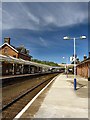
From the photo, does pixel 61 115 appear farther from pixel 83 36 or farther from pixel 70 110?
pixel 83 36

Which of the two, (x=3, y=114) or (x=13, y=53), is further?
(x=13, y=53)

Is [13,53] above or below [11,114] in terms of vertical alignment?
above

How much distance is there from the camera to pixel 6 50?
216 ft

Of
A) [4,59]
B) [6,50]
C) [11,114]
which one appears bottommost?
[11,114]

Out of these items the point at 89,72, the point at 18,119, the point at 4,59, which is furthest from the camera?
the point at 4,59

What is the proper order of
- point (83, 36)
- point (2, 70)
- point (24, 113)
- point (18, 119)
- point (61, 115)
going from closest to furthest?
point (18, 119), point (61, 115), point (24, 113), point (83, 36), point (2, 70)

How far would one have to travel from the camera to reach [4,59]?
39219 mm

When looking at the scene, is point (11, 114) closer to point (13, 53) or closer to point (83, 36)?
point (83, 36)

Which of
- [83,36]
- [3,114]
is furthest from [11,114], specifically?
[83,36]

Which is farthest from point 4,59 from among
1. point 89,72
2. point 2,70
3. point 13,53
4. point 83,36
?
point 13,53

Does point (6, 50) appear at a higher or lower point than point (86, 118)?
higher

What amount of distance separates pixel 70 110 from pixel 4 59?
31.3 metres

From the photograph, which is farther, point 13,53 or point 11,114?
point 13,53

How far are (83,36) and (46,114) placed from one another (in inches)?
449
